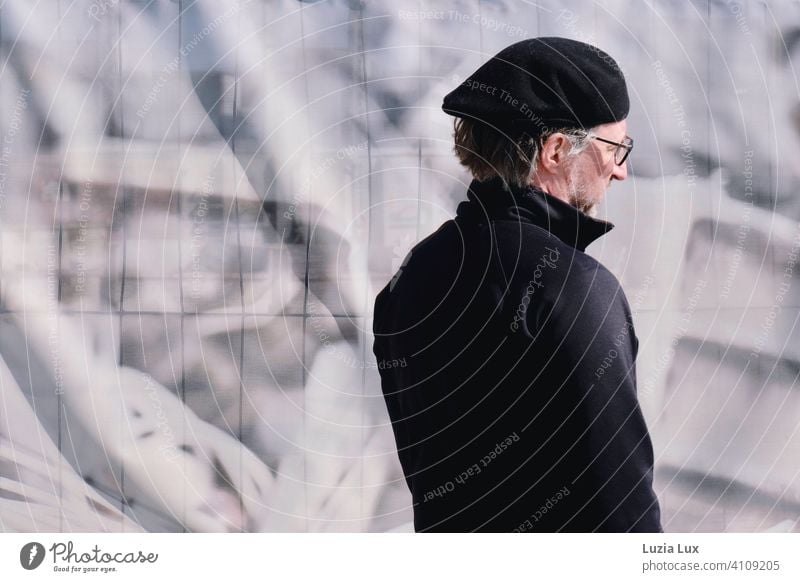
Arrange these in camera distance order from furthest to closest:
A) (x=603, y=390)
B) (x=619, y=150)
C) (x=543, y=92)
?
(x=619, y=150) → (x=543, y=92) → (x=603, y=390)

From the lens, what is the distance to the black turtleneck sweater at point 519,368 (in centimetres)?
90

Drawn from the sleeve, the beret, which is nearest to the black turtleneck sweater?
the sleeve

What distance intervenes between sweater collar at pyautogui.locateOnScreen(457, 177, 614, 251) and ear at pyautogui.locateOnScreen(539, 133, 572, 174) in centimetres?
6

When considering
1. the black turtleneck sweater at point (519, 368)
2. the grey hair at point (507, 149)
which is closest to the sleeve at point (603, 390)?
the black turtleneck sweater at point (519, 368)

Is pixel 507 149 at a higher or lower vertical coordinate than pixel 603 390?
higher

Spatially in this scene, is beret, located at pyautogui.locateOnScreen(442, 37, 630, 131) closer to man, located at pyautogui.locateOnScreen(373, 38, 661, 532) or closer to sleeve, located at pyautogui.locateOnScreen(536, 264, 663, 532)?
man, located at pyautogui.locateOnScreen(373, 38, 661, 532)

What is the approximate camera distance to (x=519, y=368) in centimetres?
94

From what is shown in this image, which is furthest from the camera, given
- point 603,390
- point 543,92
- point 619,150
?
point 619,150

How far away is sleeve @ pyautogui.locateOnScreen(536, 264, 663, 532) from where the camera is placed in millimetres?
893

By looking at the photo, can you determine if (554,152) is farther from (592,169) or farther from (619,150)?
(619,150)

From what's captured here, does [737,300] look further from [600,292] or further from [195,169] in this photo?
[195,169]

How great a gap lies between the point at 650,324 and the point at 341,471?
64 cm

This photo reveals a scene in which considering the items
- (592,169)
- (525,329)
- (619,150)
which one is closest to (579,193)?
(592,169)

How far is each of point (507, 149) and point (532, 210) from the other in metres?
0.11
